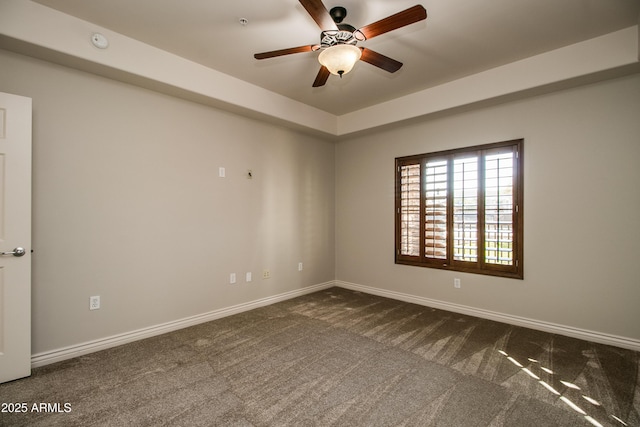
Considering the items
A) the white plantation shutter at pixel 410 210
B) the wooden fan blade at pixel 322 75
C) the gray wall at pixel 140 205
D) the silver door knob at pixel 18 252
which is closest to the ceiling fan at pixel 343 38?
the wooden fan blade at pixel 322 75

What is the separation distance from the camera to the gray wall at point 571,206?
295 cm

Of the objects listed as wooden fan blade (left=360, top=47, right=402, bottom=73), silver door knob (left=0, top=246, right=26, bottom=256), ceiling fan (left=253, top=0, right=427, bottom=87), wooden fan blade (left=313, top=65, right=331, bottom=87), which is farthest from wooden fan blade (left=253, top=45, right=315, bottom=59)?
silver door knob (left=0, top=246, right=26, bottom=256)

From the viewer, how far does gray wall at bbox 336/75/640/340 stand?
295cm

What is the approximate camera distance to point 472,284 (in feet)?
12.7

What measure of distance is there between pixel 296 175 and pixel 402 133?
5.61 ft

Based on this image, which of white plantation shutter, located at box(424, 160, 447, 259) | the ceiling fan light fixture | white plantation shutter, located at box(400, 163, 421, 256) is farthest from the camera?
white plantation shutter, located at box(400, 163, 421, 256)

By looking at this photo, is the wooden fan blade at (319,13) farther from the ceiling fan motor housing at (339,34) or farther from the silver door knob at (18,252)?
the silver door knob at (18,252)

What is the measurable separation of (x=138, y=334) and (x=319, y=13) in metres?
3.30

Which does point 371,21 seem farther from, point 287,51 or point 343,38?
point 287,51

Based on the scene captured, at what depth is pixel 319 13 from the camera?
199cm

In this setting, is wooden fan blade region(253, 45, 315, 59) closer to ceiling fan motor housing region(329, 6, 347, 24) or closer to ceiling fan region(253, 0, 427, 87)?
ceiling fan region(253, 0, 427, 87)

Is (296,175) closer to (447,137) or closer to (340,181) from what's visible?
(340,181)

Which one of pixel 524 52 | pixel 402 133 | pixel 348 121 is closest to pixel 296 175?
pixel 348 121

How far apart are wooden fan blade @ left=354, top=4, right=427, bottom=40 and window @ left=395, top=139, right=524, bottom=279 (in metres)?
2.32
